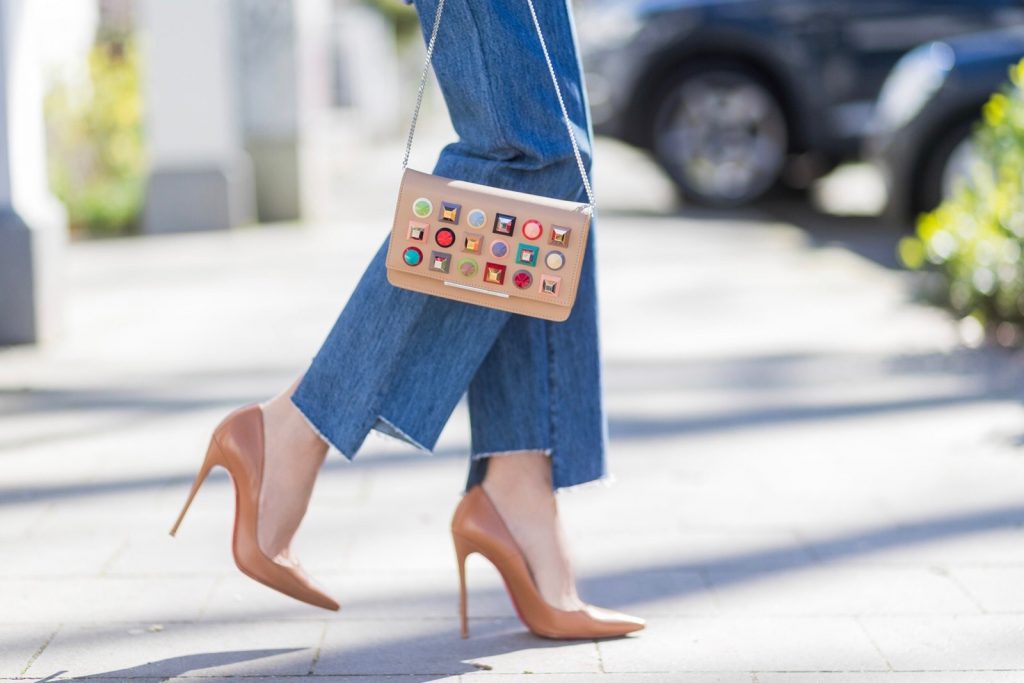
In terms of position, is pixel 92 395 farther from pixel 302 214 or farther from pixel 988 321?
pixel 302 214

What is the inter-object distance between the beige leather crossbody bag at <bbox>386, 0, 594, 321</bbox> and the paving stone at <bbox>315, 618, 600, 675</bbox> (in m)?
0.58

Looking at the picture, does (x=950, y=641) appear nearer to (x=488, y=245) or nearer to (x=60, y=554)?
(x=488, y=245)

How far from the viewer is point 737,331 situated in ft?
18.0

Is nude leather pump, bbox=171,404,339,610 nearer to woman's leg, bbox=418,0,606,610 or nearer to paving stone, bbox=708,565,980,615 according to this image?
woman's leg, bbox=418,0,606,610

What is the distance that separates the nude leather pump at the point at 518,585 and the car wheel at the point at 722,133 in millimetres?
6641

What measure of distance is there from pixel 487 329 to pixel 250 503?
485mm

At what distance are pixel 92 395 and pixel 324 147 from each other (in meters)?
8.43

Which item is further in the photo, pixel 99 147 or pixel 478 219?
pixel 99 147

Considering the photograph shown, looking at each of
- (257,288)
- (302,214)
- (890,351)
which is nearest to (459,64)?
(890,351)

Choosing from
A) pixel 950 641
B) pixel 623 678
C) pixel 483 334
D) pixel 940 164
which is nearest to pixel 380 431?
pixel 483 334

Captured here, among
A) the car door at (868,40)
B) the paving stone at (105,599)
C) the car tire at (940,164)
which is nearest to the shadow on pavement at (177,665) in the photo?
the paving stone at (105,599)

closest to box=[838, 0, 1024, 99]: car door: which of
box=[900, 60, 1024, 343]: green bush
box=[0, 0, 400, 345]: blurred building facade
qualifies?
box=[0, 0, 400, 345]: blurred building facade

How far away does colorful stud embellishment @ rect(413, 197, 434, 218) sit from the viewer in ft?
7.52

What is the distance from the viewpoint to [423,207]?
2.29m
